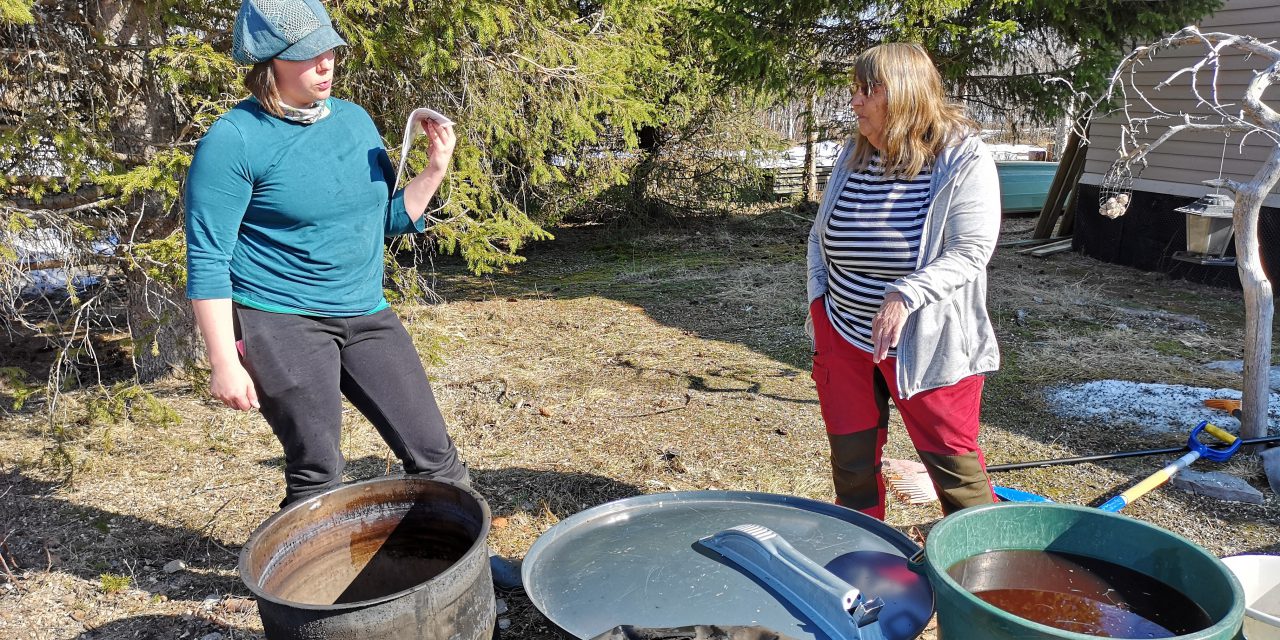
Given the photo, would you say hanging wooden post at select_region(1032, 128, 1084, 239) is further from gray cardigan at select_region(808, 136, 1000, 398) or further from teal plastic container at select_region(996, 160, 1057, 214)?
gray cardigan at select_region(808, 136, 1000, 398)

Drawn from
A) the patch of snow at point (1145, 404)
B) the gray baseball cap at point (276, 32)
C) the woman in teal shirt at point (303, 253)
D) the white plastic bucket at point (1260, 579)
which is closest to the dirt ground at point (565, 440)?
the patch of snow at point (1145, 404)

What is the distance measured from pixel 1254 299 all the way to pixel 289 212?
4116 millimetres

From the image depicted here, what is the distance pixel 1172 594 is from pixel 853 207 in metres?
1.29

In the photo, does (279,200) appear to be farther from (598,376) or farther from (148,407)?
(598,376)

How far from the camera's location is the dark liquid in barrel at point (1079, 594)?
1.63 m

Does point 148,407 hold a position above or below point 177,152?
below

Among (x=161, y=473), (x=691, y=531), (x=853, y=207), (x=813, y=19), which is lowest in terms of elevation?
(x=161, y=473)

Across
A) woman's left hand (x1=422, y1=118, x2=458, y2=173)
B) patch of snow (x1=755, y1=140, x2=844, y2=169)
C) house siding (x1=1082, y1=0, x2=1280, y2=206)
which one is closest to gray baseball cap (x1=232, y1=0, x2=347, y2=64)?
woman's left hand (x1=422, y1=118, x2=458, y2=173)

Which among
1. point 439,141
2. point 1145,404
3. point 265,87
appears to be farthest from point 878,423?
point 1145,404

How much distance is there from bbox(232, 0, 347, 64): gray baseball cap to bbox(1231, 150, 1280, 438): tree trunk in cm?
390

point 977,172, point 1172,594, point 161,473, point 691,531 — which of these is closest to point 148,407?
point 161,473

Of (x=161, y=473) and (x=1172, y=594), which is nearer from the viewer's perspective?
(x=1172, y=594)

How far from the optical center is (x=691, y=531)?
82.4 inches

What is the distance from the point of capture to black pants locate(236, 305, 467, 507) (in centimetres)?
224
